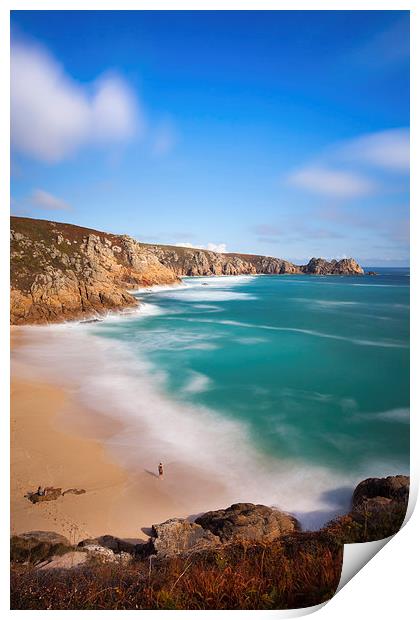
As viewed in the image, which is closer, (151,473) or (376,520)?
(376,520)

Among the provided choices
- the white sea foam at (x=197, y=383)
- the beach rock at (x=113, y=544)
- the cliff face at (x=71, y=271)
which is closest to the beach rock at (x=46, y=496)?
the beach rock at (x=113, y=544)

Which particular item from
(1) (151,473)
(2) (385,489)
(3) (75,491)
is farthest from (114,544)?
(2) (385,489)

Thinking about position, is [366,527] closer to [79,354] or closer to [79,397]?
[79,397]

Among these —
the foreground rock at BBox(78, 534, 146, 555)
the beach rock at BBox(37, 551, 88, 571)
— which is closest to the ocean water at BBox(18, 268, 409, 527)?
the foreground rock at BBox(78, 534, 146, 555)

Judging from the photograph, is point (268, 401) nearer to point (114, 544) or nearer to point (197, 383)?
point (197, 383)

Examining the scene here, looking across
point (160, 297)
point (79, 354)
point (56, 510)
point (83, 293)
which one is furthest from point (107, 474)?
point (160, 297)

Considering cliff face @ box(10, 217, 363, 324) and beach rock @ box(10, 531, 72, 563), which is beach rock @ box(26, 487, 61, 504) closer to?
beach rock @ box(10, 531, 72, 563)
